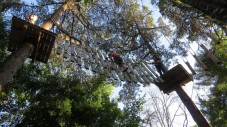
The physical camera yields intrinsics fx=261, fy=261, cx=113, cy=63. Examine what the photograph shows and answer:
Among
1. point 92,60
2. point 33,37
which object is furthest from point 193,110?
point 33,37

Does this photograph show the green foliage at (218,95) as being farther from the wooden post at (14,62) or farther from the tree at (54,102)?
the wooden post at (14,62)

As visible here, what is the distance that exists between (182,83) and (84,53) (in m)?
2.43

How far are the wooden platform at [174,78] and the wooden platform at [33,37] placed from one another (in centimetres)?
270

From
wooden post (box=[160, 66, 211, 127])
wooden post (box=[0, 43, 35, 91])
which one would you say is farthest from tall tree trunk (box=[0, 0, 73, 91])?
wooden post (box=[160, 66, 211, 127])

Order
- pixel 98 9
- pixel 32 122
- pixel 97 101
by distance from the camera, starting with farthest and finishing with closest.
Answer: pixel 98 9 < pixel 97 101 < pixel 32 122

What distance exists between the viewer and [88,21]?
33.9ft

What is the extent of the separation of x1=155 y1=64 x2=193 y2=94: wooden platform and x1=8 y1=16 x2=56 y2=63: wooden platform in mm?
2701

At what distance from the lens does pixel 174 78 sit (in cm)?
618

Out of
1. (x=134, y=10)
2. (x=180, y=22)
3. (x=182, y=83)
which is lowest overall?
(x=182, y=83)

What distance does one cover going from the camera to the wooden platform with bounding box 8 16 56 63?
554cm

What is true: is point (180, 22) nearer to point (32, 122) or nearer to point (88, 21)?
point (88, 21)

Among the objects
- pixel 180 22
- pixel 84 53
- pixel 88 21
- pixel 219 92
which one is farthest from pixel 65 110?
pixel 219 92

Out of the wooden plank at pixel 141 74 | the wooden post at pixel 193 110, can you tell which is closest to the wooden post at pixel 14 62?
the wooden plank at pixel 141 74

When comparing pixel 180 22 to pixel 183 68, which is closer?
pixel 183 68
